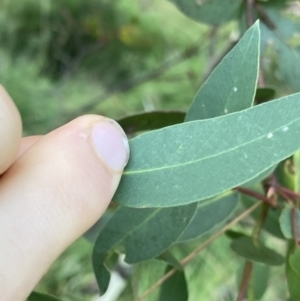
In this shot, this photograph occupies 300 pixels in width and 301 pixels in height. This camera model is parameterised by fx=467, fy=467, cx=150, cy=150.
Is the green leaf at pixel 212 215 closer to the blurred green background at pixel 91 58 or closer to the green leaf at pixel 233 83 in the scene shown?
the green leaf at pixel 233 83

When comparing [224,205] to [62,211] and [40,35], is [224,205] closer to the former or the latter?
[62,211]

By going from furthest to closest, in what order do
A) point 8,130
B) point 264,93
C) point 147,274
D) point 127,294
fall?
point 147,274
point 127,294
point 264,93
point 8,130

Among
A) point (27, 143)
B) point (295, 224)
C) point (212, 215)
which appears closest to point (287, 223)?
point (295, 224)

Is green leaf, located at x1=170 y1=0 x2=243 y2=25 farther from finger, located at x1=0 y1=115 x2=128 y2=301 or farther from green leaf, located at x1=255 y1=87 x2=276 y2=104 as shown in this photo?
finger, located at x1=0 y1=115 x2=128 y2=301

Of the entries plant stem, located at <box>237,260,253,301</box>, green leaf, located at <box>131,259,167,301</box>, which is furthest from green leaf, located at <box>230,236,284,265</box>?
green leaf, located at <box>131,259,167,301</box>

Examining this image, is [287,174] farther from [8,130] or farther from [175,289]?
[8,130]

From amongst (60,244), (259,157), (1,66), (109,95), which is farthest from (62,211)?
(1,66)
